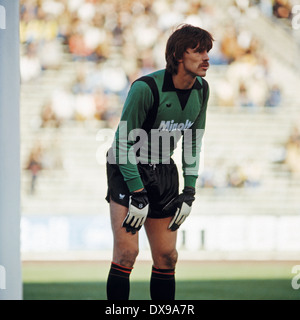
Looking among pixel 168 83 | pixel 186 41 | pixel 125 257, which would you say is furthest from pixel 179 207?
pixel 186 41

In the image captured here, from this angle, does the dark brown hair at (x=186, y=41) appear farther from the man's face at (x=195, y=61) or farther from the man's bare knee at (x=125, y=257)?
the man's bare knee at (x=125, y=257)

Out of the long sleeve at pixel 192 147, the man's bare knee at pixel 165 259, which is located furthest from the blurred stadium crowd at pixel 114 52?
the man's bare knee at pixel 165 259

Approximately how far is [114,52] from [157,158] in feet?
21.8

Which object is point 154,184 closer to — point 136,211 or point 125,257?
point 136,211

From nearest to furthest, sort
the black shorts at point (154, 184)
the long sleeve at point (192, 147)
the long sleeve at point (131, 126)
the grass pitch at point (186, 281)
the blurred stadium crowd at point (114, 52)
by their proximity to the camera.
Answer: the long sleeve at point (131, 126), the black shorts at point (154, 184), the long sleeve at point (192, 147), the grass pitch at point (186, 281), the blurred stadium crowd at point (114, 52)

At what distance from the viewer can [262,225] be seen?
Result: 826 cm

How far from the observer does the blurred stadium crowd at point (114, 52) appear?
955 cm

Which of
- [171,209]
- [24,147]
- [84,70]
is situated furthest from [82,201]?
[171,209]

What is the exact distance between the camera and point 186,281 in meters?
6.20

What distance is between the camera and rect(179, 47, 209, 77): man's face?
323cm

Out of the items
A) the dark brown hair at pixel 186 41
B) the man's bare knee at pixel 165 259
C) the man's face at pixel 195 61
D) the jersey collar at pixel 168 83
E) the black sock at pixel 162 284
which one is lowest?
the black sock at pixel 162 284

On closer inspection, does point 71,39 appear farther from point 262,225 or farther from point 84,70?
point 262,225

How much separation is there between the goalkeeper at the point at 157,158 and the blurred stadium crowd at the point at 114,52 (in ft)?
19.9

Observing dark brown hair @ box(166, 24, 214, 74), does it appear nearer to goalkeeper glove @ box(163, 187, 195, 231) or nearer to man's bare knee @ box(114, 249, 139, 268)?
goalkeeper glove @ box(163, 187, 195, 231)
